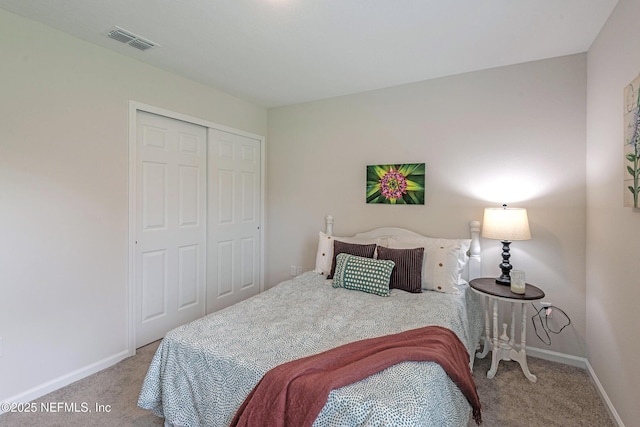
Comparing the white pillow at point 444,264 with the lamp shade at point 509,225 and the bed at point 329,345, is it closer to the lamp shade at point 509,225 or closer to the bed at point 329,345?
the bed at point 329,345

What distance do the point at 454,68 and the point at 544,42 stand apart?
644 mm

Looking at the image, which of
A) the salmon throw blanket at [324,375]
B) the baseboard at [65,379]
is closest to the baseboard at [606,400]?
the salmon throw blanket at [324,375]

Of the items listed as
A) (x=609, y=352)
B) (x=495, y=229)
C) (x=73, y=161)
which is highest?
(x=73, y=161)

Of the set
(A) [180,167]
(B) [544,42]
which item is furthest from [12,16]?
(B) [544,42]

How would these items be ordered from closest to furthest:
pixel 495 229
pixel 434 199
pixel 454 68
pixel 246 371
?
pixel 246 371 → pixel 495 229 → pixel 454 68 → pixel 434 199

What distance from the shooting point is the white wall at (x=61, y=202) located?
1.97m

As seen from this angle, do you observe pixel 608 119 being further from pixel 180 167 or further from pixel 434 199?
pixel 180 167

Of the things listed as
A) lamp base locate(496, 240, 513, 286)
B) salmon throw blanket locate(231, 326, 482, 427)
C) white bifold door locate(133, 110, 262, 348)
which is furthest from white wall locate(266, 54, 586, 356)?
salmon throw blanket locate(231, 326, 482, 427)

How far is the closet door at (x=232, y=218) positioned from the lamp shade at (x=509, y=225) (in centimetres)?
258

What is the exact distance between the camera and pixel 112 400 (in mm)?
2029

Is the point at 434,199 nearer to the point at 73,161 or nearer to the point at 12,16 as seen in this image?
Result: the point at 73,161

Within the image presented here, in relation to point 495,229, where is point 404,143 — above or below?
above

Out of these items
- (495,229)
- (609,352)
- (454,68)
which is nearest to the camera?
(609,352)

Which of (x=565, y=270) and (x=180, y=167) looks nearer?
(x=565, y=270)
